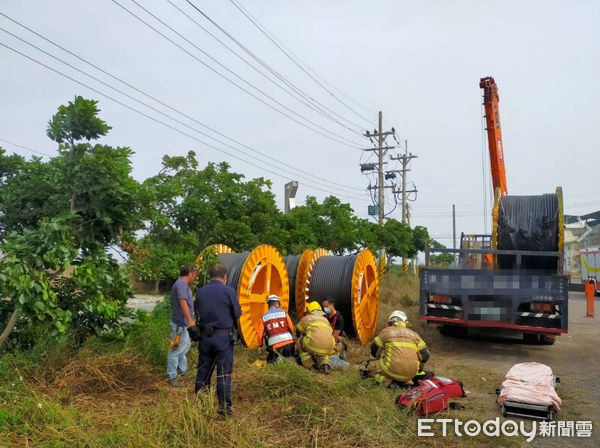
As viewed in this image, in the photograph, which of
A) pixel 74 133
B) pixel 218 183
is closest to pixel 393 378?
pixel 74 133

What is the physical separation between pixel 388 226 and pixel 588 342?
19486 mm

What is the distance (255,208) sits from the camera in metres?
16.1

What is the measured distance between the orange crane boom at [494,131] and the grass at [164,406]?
908 cm

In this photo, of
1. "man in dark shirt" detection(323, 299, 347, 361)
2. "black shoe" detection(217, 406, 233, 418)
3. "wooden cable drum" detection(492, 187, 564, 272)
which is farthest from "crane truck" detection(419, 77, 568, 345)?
"black shoe" detection(217, 406, 233, 418)

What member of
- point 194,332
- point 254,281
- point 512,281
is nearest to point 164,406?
point 194,332

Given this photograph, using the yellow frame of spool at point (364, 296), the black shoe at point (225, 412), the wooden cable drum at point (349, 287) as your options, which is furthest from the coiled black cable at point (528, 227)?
the black shoe at point (225, 412)

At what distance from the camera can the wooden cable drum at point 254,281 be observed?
8.86 meters

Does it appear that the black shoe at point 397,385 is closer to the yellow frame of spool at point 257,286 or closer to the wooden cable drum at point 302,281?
the yellow frame of spool at point 257,286

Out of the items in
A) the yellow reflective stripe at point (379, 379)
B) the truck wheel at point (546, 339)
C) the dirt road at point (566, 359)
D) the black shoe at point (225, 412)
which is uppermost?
the yellow reflective stripe at point (379, 379)

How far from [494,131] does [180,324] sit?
471 inches

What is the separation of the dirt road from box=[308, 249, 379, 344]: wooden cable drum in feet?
5.99

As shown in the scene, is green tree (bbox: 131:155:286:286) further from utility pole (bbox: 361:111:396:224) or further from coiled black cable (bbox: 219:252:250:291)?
utility pole (bbox: 361:111:396:224)

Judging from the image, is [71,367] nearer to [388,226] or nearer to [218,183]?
[218,183]

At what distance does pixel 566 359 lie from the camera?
32.6 feet
